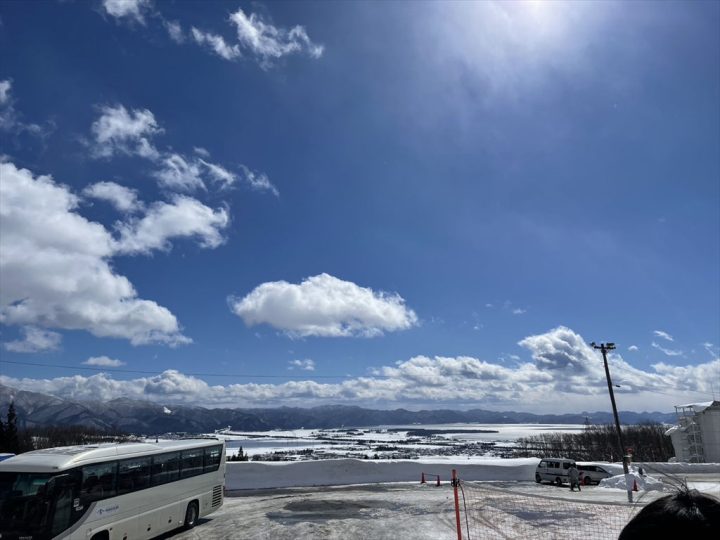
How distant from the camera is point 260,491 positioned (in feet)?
97.2

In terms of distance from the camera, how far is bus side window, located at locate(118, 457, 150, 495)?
566 inches

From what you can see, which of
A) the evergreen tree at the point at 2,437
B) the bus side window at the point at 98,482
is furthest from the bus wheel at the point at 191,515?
the evergreen tree at the point at 2,437

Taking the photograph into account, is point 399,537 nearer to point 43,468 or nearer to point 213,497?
point 213,497

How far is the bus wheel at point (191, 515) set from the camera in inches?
699

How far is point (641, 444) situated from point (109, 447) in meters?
112

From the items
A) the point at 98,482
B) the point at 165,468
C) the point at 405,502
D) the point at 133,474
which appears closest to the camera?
the point at 98,482

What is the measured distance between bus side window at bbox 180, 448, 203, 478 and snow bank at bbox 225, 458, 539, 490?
14600 mm

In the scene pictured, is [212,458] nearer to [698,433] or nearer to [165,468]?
[165,468]

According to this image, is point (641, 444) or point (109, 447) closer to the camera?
point (109, 447)

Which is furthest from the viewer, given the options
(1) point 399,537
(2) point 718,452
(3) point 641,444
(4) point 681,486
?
(3) point 641,444

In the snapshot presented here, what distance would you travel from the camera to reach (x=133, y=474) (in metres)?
15.0

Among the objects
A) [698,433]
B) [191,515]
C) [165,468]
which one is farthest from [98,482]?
[698,433]

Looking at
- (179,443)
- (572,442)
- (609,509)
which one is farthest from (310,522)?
(572,442)

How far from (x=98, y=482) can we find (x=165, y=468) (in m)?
3.70
